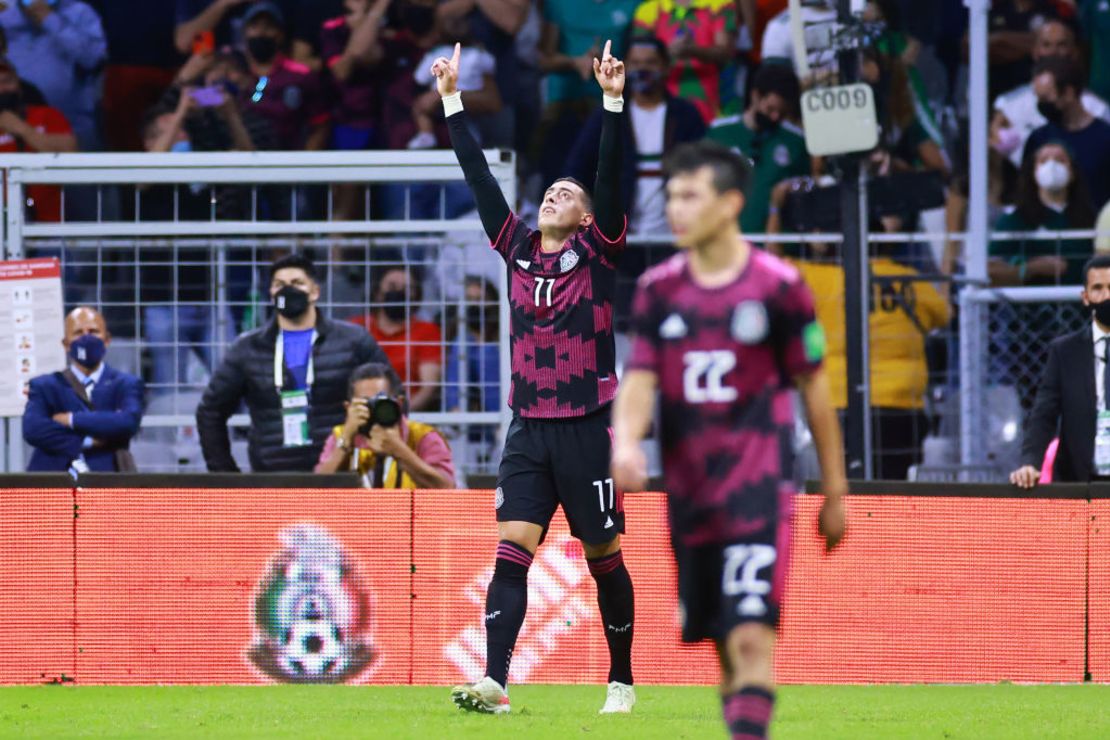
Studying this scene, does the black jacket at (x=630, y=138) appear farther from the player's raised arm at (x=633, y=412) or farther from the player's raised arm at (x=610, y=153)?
the player's raised arm at (x=633, y=412)

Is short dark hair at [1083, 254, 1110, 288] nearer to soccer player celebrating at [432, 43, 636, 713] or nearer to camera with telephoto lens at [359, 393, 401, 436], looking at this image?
soccer player celebrating at [432, 43, 636, 713]

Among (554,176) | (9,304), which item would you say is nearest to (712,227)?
(9,304)

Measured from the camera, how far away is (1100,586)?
1073cm

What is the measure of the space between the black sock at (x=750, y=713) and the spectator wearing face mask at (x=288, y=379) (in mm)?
6070

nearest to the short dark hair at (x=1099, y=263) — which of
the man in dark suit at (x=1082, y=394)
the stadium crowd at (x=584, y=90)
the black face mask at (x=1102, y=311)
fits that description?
the man in dark suit at (x=1082, y=394)

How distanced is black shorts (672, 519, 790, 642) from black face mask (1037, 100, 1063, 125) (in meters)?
9.19

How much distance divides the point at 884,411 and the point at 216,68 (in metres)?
5.46

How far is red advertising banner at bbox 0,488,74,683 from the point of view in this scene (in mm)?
10758

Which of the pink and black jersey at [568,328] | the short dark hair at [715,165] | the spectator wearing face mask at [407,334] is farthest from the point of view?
the spectator wearing face mask at [407,334]

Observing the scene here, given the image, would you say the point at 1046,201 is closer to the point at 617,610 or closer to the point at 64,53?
the point at 617,610

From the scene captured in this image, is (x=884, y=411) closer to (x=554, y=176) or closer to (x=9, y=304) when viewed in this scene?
(x=554, y=176)

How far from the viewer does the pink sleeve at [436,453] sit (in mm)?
11016

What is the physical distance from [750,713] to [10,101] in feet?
34.6

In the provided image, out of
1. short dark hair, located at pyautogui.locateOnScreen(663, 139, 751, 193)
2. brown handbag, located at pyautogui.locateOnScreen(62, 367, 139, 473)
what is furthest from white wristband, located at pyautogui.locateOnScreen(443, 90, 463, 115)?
brown handbag, located at pyautogui.locateOnScreen(62, 367, 139, 473)
